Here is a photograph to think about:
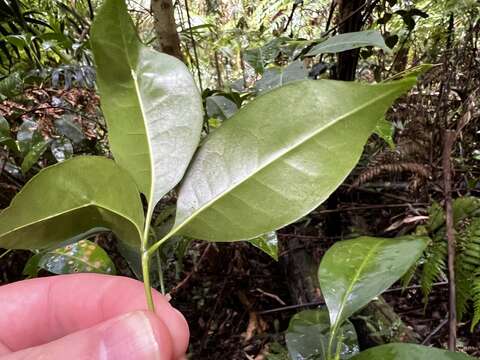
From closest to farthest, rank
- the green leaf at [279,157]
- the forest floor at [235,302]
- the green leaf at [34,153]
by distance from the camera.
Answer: the green leaf at [279,157]
the green leaf at [34,153]
the forest floor at [235,302]

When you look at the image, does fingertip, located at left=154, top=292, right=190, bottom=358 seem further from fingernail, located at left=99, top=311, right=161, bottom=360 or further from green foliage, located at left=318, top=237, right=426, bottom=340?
green foliage, located at left=318, top=237, right=426, bottom=340

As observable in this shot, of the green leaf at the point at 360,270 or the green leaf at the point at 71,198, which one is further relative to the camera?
the green leaf at the point at 360,270

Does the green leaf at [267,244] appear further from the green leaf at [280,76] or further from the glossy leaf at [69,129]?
the glossy leaf at [69,129]

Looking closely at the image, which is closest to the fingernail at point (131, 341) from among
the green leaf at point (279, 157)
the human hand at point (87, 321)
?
the human hand at point (87, 321)

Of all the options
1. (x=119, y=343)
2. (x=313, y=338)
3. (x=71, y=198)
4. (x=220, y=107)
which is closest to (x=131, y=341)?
(x=119, y=343)

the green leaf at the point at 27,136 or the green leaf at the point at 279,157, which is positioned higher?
the green leaf at the point at 279,157

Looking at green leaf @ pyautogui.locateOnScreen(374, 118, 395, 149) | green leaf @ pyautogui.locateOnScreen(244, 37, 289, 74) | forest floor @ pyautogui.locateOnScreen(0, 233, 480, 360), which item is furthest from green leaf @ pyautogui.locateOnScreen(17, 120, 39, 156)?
green leaf @ pyautogui.locateOnScreen(374, 118, 395, 149)
